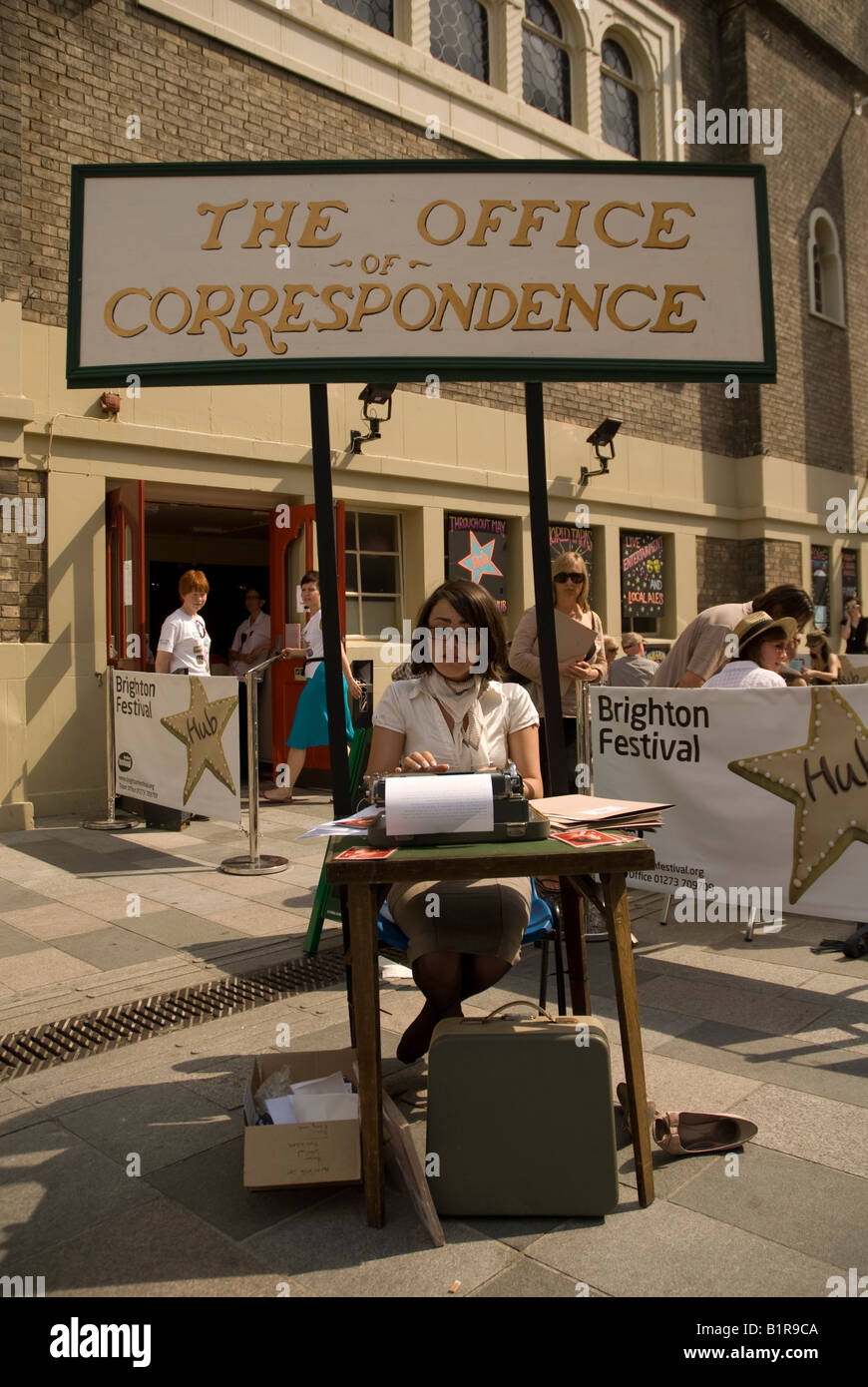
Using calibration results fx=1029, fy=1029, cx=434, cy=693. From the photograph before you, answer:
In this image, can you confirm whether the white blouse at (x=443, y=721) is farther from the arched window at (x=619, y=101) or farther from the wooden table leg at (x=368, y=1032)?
the arched window at (x=619, y=101)

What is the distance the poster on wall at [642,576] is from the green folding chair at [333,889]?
9843 mm

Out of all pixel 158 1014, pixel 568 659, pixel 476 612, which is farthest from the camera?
pixel 568 659

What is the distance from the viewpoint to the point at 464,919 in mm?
2994

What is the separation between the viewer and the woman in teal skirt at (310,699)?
26.9ft

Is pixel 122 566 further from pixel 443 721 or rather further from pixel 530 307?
pixel 443 721

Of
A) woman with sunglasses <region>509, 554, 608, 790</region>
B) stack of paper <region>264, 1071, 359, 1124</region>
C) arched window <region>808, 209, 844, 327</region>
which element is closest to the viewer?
stack of paper <region>264, 1071, 359, 1124</region>

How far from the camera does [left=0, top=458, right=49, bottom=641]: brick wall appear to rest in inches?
323

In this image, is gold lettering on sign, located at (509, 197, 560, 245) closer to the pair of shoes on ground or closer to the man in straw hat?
the man in straw hat

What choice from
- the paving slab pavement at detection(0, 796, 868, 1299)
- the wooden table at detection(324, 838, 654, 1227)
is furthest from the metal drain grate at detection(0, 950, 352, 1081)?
the wooden table at detection(324, 838, 654, 1227)

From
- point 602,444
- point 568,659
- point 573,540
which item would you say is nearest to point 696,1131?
point 568,659

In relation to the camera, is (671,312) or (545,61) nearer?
(671,312)

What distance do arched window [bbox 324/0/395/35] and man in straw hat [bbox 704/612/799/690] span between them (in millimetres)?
9209

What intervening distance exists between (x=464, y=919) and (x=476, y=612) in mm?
Answer: 976
